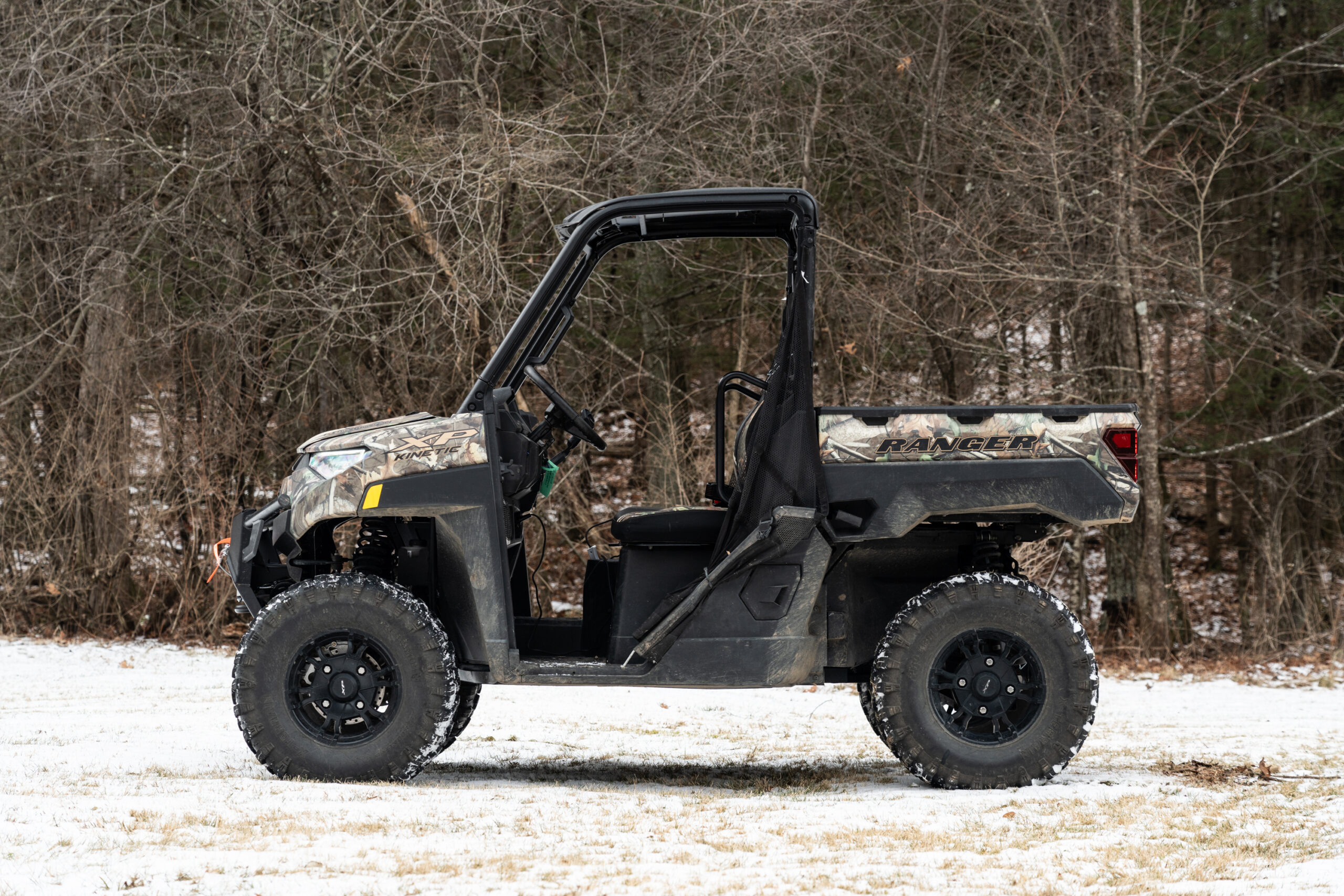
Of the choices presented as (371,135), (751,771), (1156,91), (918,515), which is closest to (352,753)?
(751,771)

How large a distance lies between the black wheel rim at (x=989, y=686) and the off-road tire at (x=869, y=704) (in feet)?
0.97

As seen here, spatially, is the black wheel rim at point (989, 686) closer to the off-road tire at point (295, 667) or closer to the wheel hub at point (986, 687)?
the wheel hub at point (986, 687)

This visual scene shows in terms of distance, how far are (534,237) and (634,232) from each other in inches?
266

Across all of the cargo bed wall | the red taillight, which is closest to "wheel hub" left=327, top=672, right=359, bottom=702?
the cargo bed wall

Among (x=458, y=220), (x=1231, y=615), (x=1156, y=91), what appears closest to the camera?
(x=458, y=220)

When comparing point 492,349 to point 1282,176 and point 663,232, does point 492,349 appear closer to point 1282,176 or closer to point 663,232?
point 663,232

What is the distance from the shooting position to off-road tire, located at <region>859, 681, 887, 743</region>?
5.56 metres

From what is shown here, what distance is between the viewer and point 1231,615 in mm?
15891

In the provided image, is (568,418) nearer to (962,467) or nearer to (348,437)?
(348,437)

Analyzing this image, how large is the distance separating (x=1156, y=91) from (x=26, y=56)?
10219 millimetres

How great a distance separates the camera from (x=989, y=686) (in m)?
5.37

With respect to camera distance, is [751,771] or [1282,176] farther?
[1282,176]

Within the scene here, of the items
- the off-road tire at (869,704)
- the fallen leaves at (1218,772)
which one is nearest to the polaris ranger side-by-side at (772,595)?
the off-road tire at (869,704)

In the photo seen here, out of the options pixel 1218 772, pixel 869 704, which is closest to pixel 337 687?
pixel 869 704
